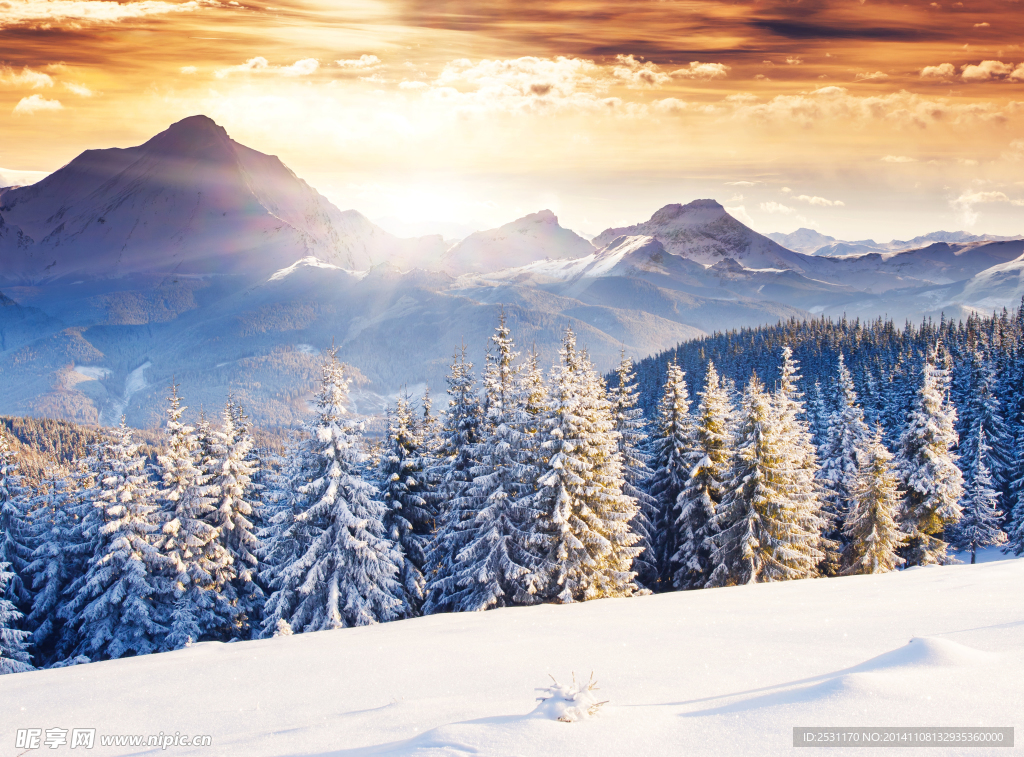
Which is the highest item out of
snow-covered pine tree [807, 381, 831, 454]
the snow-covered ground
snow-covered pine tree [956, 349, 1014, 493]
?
the snow-covered ground

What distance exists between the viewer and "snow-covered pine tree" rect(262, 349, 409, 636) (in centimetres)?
2311

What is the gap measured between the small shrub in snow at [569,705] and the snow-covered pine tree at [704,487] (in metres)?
23.7

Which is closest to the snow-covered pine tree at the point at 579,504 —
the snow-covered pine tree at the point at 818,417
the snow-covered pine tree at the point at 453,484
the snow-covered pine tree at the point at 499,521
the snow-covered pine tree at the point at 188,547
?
the snow-covered pine tree at the point at 499,521

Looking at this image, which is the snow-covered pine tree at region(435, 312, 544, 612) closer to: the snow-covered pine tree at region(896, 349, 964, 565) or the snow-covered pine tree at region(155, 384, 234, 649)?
the snow-covered pine tree at region(155, 384, 234, 649)

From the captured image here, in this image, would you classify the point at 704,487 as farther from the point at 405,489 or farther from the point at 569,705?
the point at 569,705

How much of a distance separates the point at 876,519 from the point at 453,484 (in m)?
21.5

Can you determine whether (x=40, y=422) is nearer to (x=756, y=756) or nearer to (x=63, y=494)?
(x=63, y=494)

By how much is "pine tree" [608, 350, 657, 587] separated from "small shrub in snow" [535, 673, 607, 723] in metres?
23.6

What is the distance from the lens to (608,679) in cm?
714

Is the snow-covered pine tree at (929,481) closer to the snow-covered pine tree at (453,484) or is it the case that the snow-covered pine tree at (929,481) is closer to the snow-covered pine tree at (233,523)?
the snow-covered pine tree at (453,484)

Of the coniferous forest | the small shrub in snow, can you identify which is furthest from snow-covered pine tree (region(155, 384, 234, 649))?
the small shrub in snow

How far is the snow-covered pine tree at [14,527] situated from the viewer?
2864 centimetres

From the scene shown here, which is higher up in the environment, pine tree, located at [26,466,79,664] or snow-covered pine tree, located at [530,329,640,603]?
snow-covered pine tree, located at [530,329,640,603]

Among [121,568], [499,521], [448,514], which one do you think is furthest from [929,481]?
[121,568]
